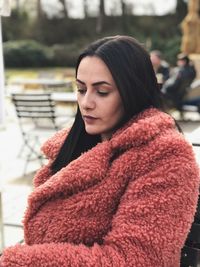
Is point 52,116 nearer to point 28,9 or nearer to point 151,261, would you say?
point 151,261

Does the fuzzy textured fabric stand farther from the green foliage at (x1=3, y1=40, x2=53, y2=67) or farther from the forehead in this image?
the green foliage at (x1=3, y1=40, x2=53, y2=67)

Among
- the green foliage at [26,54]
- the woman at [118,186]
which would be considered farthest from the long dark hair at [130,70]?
the green foliage at [26,54]

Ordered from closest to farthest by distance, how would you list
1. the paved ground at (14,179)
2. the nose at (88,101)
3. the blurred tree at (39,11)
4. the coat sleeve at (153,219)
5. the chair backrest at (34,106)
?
the coat sleeve at (153,219), the nose at (88,101), the paved ground at (14,179), the chair backrest at (34,106), the blurred tree at (39,11)

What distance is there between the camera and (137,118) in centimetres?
154

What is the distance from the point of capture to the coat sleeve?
52.4 inches

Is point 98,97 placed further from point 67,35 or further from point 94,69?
point 67,35

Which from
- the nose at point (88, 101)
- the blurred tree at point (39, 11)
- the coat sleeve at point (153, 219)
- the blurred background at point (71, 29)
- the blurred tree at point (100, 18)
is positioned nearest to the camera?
the coat sleeve at point (153, 219)

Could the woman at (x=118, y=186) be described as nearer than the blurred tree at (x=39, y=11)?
Yes

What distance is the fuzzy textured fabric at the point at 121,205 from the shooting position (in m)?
1.34

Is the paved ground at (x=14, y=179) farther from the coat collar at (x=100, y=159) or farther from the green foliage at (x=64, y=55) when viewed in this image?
the green foliage at (x=64, y=55)

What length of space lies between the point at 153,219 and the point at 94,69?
0.52m

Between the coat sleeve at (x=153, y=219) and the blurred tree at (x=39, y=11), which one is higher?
the coat sleeve at (x=153, y=219)

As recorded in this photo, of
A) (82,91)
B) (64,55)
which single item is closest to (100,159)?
(82,91)

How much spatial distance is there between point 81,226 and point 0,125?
2.06 m
